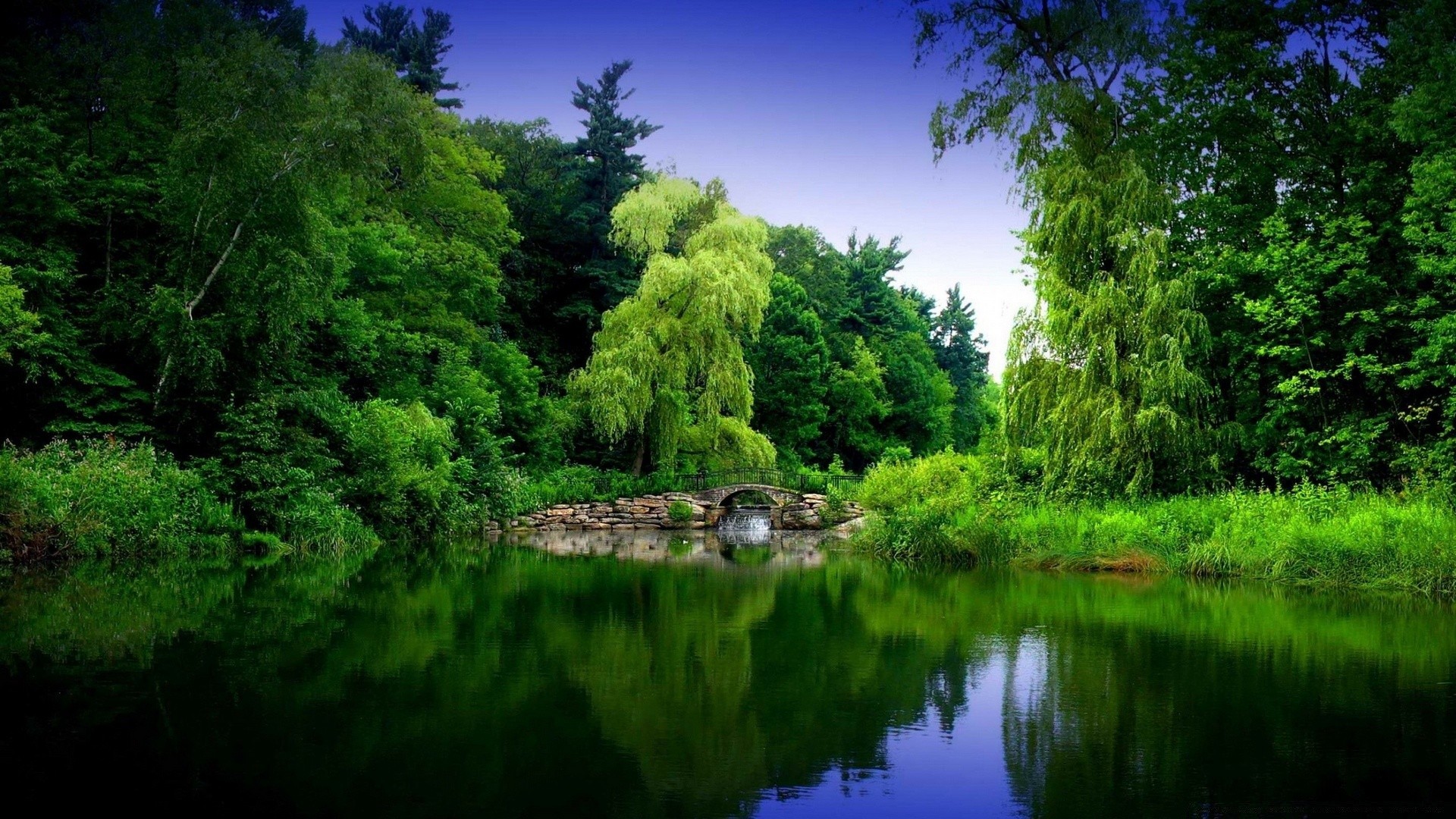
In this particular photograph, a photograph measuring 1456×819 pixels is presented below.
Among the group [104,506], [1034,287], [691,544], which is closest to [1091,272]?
[1034,287]

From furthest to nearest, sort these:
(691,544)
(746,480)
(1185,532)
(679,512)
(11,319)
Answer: (746,480), (679,512), (691,544), (1185,532), (11,319)

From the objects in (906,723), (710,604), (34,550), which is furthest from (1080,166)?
(34,550)

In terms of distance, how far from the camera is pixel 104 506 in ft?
56.5

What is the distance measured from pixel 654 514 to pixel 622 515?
1.13 meters

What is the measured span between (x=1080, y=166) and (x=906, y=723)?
17370 mm

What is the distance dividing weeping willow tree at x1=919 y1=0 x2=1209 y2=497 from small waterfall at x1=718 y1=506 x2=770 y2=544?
1119cm

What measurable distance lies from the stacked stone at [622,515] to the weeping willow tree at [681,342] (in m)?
1.75

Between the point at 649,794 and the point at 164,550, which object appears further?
the point at 164,550

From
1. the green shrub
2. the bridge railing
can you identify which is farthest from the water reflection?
the bridge railing

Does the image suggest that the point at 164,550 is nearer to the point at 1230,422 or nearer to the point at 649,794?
the point at 649,794

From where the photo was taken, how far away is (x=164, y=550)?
18.3 metres

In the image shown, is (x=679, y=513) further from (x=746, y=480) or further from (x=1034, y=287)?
(x=1034, y=287)

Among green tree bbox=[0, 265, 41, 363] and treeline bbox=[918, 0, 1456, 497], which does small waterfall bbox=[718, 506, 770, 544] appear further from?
green tree bbox=[0, 265, 41, 363]

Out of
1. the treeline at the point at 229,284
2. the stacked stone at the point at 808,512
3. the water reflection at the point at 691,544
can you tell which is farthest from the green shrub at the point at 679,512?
the treeline at the point at 229,284
